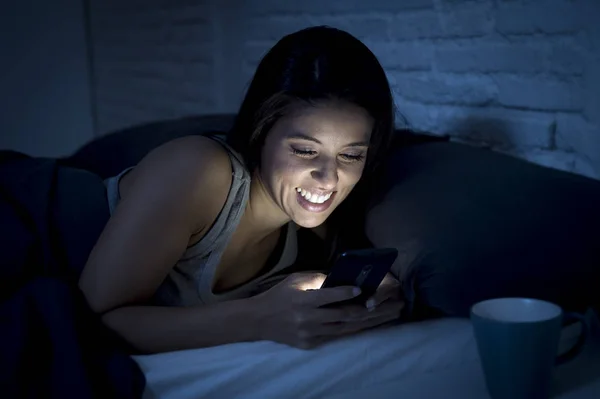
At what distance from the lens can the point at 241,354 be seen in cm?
82

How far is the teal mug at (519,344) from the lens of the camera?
680mm

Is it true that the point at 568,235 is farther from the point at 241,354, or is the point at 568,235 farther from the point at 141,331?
the point at 141,331

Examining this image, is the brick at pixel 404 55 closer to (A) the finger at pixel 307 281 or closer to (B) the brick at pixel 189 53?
(A) the finger at pixel 307 281

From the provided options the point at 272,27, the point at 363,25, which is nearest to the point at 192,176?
the point at 363,25

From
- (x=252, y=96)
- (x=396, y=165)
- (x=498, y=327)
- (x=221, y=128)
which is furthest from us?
(x=221, y=128)

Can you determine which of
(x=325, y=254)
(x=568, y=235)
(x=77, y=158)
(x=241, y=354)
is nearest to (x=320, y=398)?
(x=241, y=354)

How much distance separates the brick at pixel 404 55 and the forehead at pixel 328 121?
588 mm

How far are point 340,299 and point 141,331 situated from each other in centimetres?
27

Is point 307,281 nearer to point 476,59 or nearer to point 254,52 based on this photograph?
point 476,59

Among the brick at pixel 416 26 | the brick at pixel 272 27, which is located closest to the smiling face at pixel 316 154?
the brick at pixel 416 26

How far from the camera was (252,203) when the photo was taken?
3.62 feet

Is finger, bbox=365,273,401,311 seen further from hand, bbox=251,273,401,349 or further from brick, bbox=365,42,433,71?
brick, bbox=365,42,433,71

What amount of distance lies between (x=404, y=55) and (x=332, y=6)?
0.30 meters

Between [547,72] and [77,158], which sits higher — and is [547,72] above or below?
above
